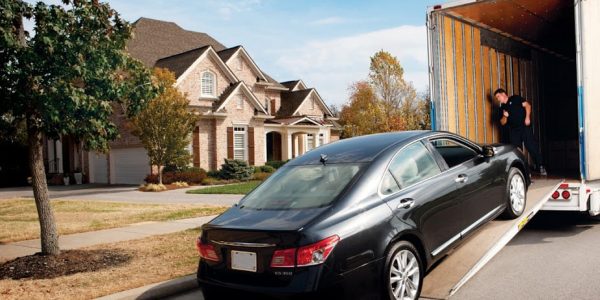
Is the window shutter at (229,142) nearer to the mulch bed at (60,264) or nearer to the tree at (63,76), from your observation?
the mulch bed at (60,264)

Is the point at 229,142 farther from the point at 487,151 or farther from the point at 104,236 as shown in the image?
the point at 487,151

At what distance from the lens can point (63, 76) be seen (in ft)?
21.5

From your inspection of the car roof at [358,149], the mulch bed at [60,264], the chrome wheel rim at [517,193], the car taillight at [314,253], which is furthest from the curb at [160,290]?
the chrome wheel rim at [517,193]

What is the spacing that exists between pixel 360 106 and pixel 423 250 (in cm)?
4420

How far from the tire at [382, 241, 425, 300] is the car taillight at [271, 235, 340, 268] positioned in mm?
594

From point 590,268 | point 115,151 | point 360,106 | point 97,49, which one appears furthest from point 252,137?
point 590,268

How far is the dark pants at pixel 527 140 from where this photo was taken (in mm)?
9339

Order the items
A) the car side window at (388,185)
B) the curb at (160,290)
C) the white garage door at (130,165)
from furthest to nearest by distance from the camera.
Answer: the white garage door at (130,165) < the curb at (160,290) < the car side window at (388,185)

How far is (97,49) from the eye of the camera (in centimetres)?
686

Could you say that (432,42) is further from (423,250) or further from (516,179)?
(423,250)

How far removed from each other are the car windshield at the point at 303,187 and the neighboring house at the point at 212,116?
21.5 metres

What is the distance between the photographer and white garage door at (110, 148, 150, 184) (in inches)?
1081

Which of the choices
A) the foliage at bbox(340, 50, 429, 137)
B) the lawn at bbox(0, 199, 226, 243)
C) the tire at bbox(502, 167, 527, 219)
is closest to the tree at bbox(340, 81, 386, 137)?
the foliage at bbox(340, 50, 429, 137)

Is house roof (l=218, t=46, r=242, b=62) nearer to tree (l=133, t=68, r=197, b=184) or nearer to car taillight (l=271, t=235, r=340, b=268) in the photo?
tree (l=133, t=68, r=197, b=184)
